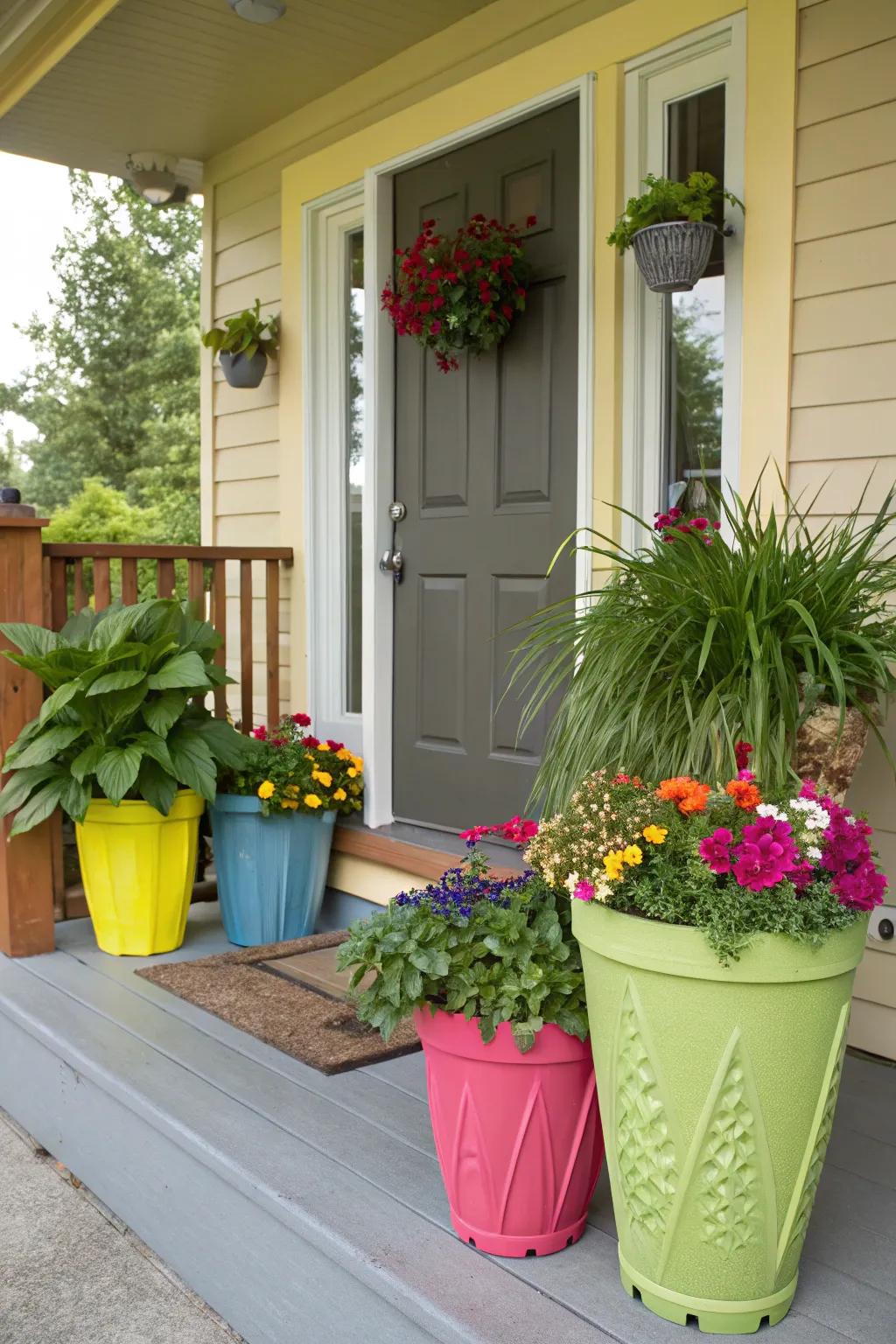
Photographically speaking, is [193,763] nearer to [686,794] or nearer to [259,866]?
[259,866]

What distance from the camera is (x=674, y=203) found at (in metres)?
2.60

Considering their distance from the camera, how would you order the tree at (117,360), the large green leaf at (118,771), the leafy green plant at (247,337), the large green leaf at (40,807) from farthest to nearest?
the tree at (117,360) → the leafy green plant at (247,337) → the large green leaf at (40,807) → the large green leaf at (118,771)

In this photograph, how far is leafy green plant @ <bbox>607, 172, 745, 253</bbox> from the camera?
257 centimetres

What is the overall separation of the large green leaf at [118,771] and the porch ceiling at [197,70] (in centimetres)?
215

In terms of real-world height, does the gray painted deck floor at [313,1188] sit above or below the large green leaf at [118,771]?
below

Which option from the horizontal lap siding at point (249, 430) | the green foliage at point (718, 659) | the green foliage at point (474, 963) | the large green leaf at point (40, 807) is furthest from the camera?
the horizontal lap siding at point (249, 430)

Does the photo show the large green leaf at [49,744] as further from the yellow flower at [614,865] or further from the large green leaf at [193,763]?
the yellow flower at [614,865]

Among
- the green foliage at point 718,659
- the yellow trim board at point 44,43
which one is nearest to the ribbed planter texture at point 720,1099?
the green foliage at point 718,659

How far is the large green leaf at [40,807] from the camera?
2961 millimetres

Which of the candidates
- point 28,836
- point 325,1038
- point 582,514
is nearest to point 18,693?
point 28,836

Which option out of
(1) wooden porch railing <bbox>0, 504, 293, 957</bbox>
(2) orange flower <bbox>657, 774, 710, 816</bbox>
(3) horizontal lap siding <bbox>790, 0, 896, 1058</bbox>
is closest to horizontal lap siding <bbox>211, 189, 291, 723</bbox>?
(1) wooden porch railing <bbox>0, 504, 293, 957</bbox>

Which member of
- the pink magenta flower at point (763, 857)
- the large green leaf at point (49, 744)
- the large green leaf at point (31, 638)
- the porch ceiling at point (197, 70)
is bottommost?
the large green leaf at point (49, 744)

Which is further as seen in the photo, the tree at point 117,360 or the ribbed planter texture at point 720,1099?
the tree at point 117,360

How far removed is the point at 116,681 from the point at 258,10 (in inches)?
76.9
